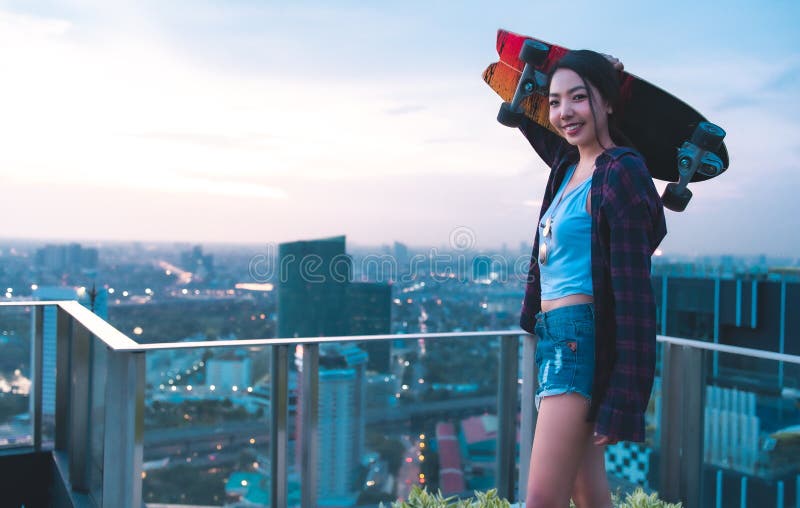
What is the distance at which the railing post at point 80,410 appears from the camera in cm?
265

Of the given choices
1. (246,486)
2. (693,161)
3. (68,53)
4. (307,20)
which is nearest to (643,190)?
(693,161)

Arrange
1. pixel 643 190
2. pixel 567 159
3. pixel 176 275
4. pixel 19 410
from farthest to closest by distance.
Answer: pixel 176 275 → pixel 19 410 → pixel 567 159 → pixel 643 190

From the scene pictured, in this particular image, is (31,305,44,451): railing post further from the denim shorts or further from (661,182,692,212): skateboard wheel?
(661,182,692,212): skateboard wheel

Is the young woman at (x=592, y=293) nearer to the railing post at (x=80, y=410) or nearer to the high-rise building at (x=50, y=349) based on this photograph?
the railing post at (x=80, y=410)

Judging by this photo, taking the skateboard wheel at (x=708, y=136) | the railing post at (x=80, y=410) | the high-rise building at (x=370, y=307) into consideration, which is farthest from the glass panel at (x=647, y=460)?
the high-rise building at (x=370, y=307)

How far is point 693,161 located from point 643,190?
341mm

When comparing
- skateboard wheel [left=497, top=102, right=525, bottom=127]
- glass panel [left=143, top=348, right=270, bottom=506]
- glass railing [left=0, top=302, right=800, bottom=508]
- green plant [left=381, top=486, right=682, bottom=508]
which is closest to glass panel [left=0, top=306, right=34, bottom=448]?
glass railing [left=0, top=302, right=800, bottom=508]

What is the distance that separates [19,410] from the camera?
3422 mm

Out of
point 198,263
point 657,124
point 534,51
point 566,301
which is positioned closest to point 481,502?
point 566,301

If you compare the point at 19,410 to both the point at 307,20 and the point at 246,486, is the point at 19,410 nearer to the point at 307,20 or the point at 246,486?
the point at 246,486

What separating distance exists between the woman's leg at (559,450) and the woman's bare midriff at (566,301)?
8.2 inches

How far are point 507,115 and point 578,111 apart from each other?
13.9 inches

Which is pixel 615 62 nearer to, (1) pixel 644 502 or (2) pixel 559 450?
(2) pixel 559 450

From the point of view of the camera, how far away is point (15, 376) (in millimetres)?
3381
